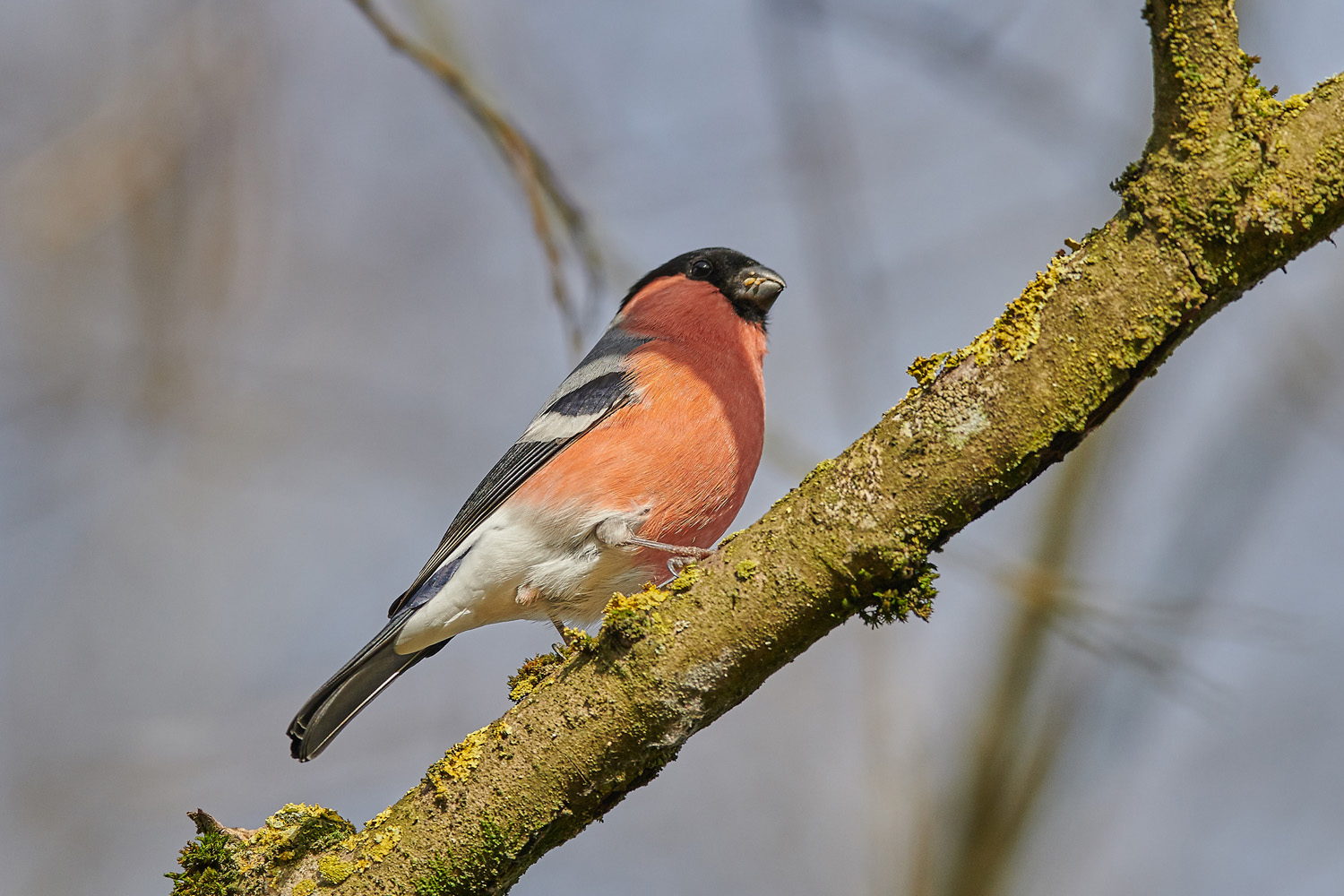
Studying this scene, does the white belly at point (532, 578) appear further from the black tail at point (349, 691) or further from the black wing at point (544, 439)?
the black wing at point (544, 439)

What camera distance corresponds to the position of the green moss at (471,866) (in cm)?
237

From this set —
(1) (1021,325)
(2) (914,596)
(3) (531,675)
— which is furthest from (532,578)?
(1) (1021,325)

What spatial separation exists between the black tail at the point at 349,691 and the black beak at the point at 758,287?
210 cm

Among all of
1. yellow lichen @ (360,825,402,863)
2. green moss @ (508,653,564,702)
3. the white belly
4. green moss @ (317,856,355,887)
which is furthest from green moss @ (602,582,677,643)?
the white belly

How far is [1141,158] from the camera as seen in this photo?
208 centimetres

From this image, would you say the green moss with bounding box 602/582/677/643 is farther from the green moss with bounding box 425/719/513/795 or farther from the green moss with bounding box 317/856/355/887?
the green moss with bounding box 317/856/355/887

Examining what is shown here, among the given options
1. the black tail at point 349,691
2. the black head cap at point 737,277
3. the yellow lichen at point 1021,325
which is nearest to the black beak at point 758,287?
the black head cap at point 737,277

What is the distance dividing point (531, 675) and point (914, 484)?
4.01 ft

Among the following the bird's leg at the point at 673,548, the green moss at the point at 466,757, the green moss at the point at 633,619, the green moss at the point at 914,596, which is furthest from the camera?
the bird's leg at the point at 673,548

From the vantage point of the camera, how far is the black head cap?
489cm

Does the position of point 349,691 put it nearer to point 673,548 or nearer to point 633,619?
point 673,548

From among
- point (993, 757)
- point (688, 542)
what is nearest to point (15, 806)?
Result: point (688, 542)

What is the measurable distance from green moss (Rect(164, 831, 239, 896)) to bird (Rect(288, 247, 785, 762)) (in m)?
1.09

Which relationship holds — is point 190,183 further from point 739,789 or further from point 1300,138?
point 1300,138
